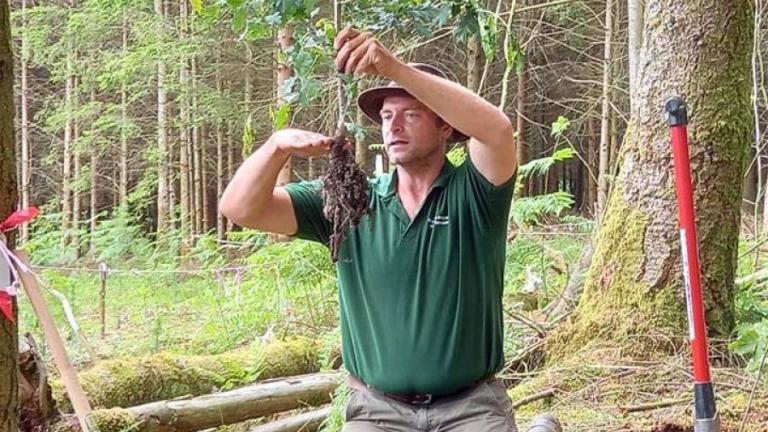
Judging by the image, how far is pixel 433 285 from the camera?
2.66 meters

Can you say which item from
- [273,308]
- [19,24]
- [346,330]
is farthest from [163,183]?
[346,330]

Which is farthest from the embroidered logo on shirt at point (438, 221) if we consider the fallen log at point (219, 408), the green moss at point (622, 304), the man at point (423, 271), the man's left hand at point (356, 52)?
the fallen log at point (219, 408)

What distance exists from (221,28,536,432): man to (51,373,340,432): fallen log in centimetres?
195

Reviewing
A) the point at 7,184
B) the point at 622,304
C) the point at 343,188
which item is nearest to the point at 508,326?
the point at 622,304

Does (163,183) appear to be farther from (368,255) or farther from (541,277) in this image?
(368,255)

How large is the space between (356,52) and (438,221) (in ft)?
2.57

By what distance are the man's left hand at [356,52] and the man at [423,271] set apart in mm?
490

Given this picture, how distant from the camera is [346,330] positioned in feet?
9.37

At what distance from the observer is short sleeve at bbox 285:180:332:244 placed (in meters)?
2.86

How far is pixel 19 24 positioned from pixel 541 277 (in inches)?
542

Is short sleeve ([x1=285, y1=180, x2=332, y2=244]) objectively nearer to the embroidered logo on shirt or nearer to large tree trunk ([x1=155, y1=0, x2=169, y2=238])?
the embroidered logo on shirt

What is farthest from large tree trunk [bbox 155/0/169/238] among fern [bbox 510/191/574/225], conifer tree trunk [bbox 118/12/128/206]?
fern [bbox 510/191/574/225]

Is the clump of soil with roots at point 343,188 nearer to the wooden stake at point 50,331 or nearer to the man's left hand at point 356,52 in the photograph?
the man's left hand at point 356,52

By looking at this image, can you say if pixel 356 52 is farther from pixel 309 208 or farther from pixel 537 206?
pixel 537 206
